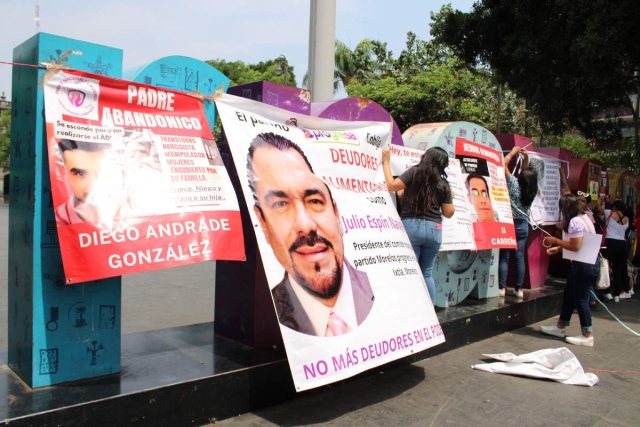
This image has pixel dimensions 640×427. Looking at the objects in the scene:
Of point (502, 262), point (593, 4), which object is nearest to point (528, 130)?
point (593, 4)

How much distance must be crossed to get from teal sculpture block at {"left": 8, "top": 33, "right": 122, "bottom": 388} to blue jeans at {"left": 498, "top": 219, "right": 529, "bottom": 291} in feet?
15.9

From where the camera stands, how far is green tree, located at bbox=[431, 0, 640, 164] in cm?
929

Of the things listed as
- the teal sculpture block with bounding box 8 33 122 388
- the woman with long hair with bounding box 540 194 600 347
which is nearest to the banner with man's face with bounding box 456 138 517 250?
the woman with long hair with bounding box 540 194 600 347

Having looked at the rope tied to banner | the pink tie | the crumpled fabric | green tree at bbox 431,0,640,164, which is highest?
green tree at bbox 431,0,640,164

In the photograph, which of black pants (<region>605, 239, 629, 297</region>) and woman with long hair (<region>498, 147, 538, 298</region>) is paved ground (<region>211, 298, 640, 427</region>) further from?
black pants (<region>605, 239, 629, 297</region>)

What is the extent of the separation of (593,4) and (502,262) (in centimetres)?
548

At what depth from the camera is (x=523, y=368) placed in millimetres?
4781

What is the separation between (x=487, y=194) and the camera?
642cm

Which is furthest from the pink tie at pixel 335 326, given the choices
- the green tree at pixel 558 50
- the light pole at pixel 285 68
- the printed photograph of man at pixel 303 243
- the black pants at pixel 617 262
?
the light pole at pixel 285 68

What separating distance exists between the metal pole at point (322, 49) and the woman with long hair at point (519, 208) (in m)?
2.45

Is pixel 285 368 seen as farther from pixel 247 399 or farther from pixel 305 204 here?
pixel 305 204

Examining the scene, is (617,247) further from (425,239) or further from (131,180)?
(131,180)

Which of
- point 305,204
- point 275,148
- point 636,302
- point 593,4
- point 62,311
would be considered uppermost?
point 593,4

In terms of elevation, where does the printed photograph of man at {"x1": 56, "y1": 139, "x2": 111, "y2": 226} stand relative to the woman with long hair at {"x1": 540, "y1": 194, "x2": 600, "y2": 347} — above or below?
above
